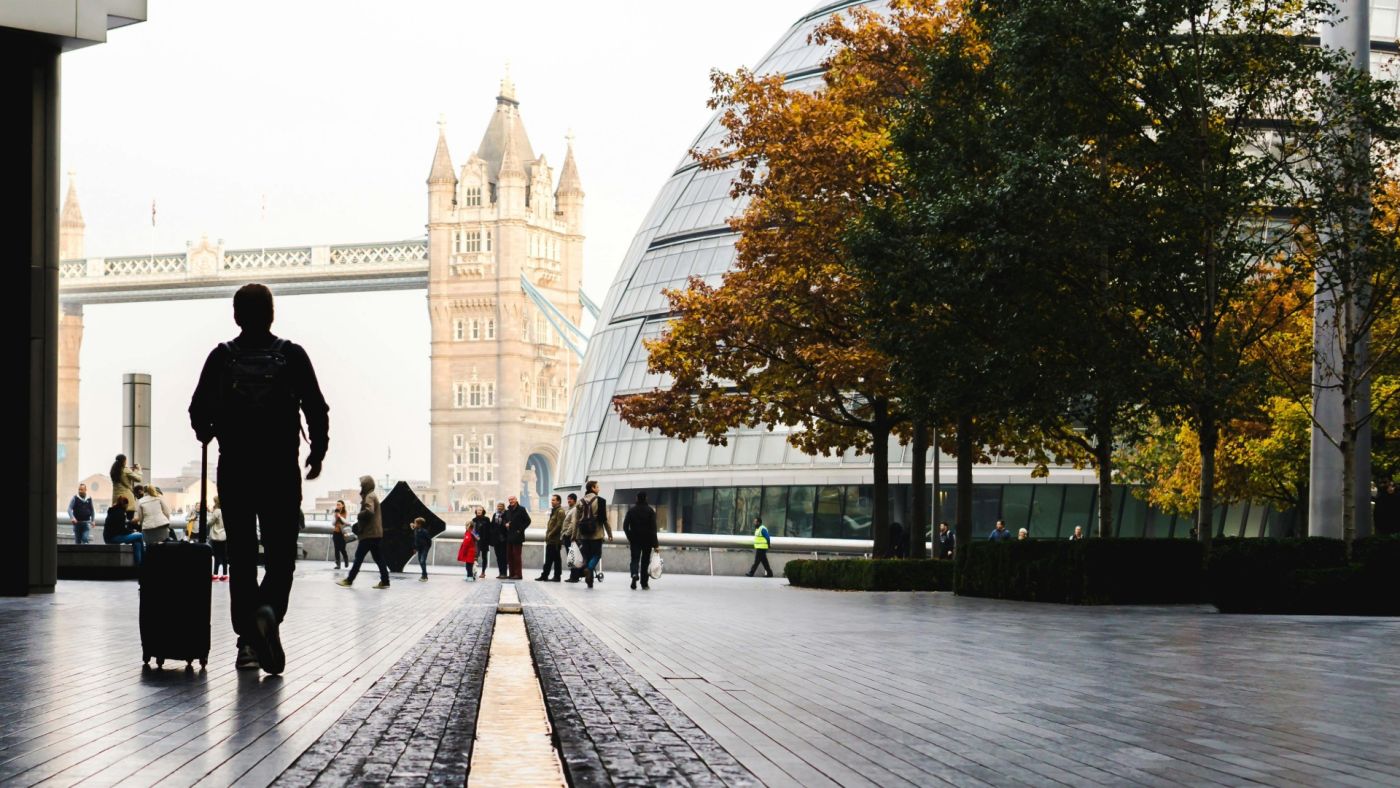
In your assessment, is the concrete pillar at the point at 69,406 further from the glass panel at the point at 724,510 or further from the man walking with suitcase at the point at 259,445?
the man walking with suitcase at the point at 259,445

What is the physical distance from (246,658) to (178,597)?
561 millimetres

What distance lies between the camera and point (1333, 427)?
74.8 feet

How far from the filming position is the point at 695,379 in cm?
3334

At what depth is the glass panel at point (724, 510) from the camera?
2453 inches

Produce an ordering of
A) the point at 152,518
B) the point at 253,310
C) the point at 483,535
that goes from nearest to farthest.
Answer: the point at 253,310, the point at 152,518, the point at 483,535

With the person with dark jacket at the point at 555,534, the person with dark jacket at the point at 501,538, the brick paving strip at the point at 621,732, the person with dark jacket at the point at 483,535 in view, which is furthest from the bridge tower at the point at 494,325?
the brick paving strip at the point at 621,732

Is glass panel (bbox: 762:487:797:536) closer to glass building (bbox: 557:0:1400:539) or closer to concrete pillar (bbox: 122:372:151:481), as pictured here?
glass building (bbox: 557:0:1400:539)

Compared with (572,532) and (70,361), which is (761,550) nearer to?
(572,532)

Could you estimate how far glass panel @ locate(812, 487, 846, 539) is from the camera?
61.7 meters

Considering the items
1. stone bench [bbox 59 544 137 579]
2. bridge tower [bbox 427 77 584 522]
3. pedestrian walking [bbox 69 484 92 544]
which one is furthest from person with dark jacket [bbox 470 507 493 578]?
bridge tower [bbox 427 77 584 522]

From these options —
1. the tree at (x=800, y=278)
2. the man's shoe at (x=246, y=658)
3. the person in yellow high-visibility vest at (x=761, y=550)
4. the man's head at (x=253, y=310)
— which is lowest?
the person in yellow high-visibility vest at (x=761, y=550)

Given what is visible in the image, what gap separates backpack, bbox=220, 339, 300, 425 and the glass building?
49.2 metres

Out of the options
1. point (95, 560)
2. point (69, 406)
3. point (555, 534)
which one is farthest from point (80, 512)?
point (69, 406)

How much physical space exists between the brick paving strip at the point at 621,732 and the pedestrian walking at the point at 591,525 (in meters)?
19.3
